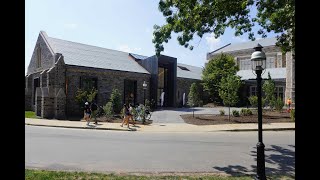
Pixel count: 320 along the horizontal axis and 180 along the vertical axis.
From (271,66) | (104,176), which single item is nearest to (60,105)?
(104,176)

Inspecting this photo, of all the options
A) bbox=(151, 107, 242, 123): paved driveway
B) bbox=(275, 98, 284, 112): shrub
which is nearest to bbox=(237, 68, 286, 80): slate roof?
bbox=(275, 98, 284, 112): shrub

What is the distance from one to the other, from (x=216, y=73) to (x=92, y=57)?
1848 centimetres

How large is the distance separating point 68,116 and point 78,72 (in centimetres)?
428

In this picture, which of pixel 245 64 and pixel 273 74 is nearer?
pixel 273 74

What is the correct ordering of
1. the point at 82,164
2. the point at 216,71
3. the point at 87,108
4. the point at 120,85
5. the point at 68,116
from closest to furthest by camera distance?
the point at 82,164
the point at 87,108
the point at 68,116
the point at 120,85
the point at 216,71

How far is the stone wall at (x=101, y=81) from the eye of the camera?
24.9 m

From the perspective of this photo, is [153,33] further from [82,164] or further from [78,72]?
[78,72]

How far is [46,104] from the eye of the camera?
23.3 m

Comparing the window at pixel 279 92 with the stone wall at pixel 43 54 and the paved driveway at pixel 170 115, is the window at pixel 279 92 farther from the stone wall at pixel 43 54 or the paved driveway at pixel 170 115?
the stone wall at pixel 43 54

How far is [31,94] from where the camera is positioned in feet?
103

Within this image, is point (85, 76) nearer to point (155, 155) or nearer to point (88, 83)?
point (88, 83)

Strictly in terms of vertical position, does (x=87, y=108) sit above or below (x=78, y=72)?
below

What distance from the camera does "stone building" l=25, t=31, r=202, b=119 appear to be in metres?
24.0
